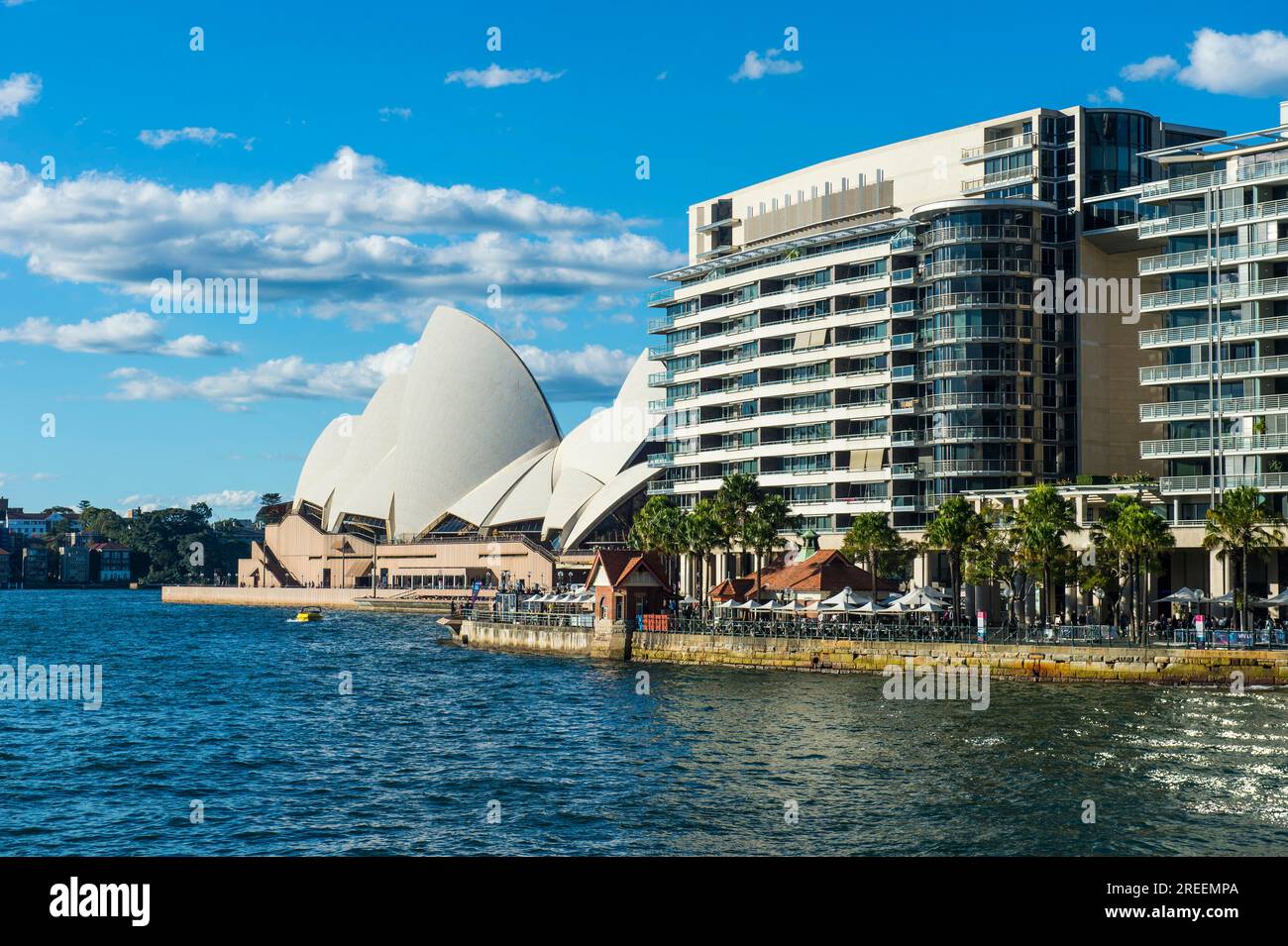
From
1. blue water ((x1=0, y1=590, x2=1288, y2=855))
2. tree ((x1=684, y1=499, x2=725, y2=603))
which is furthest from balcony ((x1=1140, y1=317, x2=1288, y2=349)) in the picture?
blue water ((x1=0, y1=590, x2=1288, y2=855))

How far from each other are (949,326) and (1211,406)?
19.9m

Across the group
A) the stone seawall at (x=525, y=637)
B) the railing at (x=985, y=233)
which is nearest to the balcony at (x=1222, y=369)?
the railing at (x=985, y=233)

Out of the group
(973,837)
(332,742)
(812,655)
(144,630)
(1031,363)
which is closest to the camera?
(973,837)

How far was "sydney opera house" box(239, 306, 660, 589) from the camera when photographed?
144m

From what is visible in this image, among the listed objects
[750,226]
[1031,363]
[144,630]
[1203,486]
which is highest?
A: [750,226]

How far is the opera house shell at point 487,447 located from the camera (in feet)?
481

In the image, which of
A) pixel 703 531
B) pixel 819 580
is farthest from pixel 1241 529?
pixel 703 531

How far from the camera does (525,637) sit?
8444 centimetres

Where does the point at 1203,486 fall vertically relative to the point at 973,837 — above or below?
above

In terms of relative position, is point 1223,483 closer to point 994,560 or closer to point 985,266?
point 994,560

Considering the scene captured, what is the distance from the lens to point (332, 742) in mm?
43125
